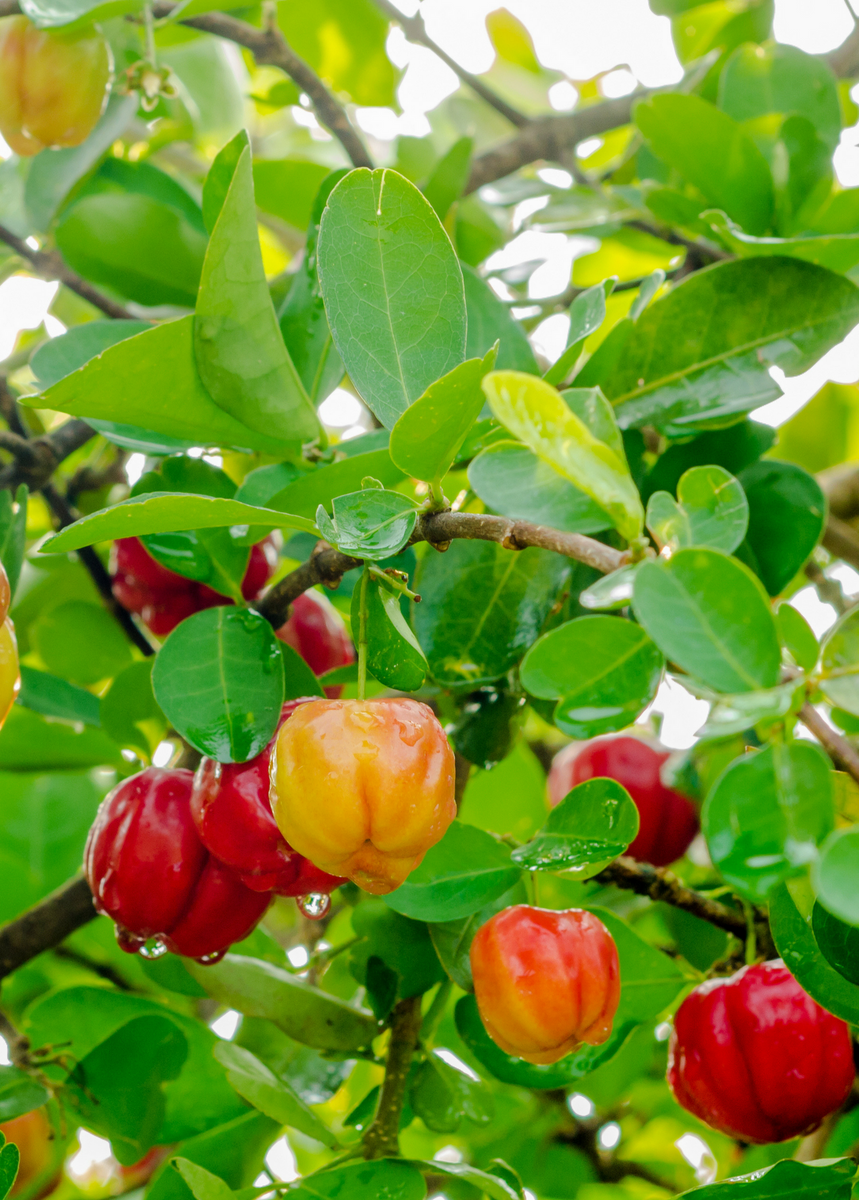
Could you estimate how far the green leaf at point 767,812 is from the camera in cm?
39

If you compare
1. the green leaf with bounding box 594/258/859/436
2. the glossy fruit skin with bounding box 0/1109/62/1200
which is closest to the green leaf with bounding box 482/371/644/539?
the green leaf with bounding box 594/258/859/436

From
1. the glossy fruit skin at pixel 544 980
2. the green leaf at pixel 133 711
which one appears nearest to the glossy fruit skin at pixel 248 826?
the glossy fruit skin at pixel 544 980

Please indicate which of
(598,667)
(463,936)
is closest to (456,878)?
(463,936)

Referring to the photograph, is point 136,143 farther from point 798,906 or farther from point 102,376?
point 798,906

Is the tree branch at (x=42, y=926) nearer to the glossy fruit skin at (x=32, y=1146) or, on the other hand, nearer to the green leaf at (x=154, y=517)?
the glossy fruit skin at (x=32, y=1146)

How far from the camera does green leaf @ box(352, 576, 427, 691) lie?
588 millimetres

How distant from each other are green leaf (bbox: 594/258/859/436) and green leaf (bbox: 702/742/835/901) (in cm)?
46

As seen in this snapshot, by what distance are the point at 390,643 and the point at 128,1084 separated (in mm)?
578

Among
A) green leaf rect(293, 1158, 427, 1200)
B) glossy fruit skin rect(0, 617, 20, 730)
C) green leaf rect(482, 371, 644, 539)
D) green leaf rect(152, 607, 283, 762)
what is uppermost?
green leaf rect(482, 371, 644, 539)

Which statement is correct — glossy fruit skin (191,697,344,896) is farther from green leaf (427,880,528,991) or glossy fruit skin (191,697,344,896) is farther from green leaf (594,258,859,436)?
green leaf (594,258,859,436)

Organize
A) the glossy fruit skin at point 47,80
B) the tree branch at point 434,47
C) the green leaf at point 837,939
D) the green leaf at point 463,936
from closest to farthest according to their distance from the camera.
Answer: the green leaf at point 837,939 < the green leaf at point 463,936 < the glossy fruit skin at point 47,80 < the tree branch at point 434,47

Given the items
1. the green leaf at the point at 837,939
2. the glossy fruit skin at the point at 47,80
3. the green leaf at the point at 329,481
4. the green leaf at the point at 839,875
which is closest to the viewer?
the green leaf at the point at 839,875

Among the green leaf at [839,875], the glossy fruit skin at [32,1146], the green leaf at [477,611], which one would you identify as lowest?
the glossy fruit skin at [32,1146]

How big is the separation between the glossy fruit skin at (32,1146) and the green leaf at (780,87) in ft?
4.19
